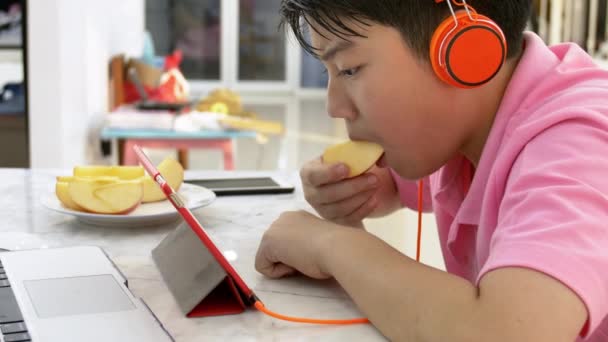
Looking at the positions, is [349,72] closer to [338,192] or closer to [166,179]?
[338,192]

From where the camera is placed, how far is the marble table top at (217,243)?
70 cm

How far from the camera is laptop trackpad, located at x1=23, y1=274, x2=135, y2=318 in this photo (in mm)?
677

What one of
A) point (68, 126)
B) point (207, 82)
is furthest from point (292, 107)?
point (68, 126)

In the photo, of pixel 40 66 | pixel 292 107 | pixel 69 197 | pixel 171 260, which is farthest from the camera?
pixel 292 107

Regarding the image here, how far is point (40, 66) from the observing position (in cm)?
242

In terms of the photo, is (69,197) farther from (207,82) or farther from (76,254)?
(207,82)

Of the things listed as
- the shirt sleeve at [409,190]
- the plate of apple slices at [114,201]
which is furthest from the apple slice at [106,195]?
the shirt sleeve at [409,190]

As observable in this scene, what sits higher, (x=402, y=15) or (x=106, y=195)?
(x=402, y=15)

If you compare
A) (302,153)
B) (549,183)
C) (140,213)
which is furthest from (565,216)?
(302,153)

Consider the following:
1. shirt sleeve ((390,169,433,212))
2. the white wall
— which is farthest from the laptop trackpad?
the white wall

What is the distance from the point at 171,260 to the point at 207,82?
23.8ft

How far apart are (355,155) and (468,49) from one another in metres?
0.23

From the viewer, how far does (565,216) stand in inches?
25.6

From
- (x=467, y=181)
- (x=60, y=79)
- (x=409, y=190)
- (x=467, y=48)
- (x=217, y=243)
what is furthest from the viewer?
(x=60, y=79)
